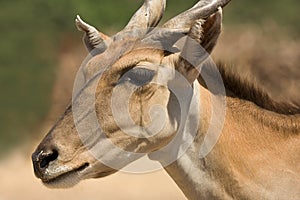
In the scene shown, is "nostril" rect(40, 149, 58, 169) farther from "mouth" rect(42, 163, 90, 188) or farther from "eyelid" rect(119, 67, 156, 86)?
"eyelid" rect(119, 67, 156, 86)

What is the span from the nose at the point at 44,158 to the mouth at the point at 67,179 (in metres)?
0.11

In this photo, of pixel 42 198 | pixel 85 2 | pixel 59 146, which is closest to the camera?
pixel 59 146

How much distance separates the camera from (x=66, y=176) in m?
6.51

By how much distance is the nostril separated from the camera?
6.41 metres

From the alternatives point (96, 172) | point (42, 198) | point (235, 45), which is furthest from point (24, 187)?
point (96, 172)

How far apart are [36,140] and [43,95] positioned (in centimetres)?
100

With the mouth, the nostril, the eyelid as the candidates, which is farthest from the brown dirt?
the nostril

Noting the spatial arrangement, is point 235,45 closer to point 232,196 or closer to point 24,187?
point 24,187

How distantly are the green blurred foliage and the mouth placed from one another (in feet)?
42.9

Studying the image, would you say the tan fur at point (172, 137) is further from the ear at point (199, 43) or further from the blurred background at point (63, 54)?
the blurred background at point (63, 54)

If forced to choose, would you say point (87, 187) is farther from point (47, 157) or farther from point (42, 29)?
point (47, 157)

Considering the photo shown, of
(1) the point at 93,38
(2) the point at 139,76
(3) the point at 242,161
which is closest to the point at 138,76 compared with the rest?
(2) the point at 139,76

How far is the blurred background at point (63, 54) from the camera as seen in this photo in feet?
59.8

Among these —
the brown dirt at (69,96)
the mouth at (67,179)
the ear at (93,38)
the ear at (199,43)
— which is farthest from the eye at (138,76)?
the brown dirt at (69,96)
